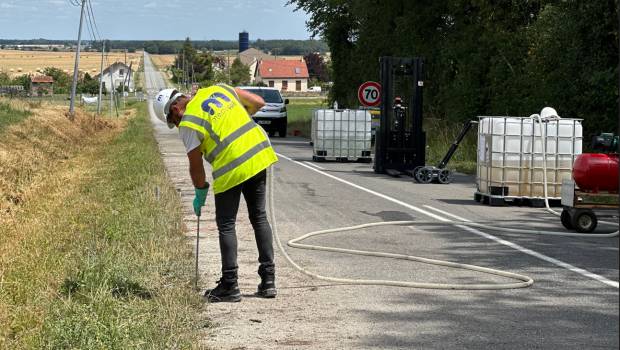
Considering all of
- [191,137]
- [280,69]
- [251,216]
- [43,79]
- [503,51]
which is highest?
[280,69]

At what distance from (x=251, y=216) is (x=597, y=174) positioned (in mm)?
5620

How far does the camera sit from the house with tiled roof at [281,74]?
18975cm

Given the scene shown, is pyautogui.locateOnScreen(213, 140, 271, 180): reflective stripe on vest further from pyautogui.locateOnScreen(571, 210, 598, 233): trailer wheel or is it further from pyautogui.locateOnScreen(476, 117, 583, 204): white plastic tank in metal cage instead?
pyautogui.locateOnScreen(476, 117, 583, 204): white plastic tank in metal cage

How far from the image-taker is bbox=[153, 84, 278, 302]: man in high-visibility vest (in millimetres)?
8133

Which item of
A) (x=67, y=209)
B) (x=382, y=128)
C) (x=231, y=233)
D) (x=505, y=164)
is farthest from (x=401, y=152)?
(x=231, y=233)

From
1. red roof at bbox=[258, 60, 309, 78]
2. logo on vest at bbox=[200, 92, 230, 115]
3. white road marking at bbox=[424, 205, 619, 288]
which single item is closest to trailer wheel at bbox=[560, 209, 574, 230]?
white road marking at bbox=[424, 205, 619, 288]

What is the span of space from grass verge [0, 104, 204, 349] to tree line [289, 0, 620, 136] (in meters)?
10.6

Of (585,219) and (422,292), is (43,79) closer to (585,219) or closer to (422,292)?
(585,219)

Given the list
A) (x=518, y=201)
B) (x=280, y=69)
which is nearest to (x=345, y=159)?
(x=518, y=201)

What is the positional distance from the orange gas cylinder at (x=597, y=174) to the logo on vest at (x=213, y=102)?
5.95 metres

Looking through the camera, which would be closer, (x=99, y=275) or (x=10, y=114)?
(x=99, y=275)

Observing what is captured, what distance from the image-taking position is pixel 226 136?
818 cm

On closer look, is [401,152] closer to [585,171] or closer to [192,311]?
[585,171]

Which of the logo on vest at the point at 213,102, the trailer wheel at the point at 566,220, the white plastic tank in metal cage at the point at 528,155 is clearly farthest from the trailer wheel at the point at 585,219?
the logo on vest at the point at 213,102
